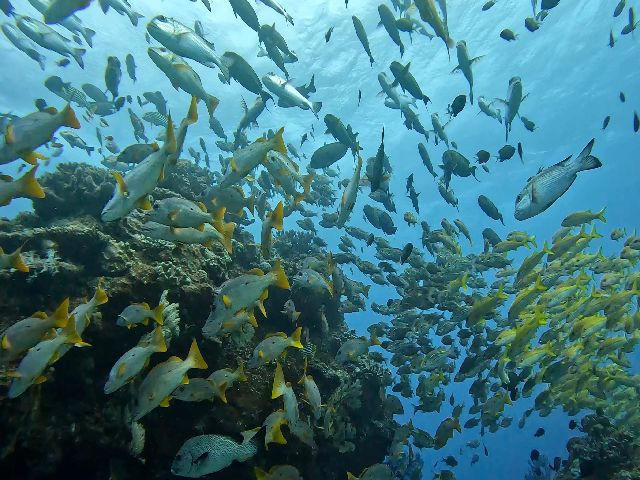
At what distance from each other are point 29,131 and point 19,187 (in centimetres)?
57

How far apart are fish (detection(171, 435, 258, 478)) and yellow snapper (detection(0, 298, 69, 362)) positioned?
1553 mm

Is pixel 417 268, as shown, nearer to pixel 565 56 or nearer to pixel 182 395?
pixel 182 395

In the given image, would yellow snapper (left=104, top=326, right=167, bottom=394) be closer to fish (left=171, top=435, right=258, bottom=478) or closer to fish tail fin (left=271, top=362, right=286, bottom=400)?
fish (left=171, top=435, right=258, bottom=478)

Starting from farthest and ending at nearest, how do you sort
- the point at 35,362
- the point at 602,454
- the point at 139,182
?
the point at 602,454
the point at 139,182
the point at 35,362

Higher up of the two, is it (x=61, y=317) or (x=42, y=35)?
(x=42, y=35)

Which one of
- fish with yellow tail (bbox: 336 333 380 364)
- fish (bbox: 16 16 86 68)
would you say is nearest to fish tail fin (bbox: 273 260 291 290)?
fish with yellow tail (bbox: 336 333 380 364)

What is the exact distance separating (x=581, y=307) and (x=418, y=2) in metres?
7.43

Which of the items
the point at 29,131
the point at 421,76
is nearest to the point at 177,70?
the point at 29,131

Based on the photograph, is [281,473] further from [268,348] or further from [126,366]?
[126,366]

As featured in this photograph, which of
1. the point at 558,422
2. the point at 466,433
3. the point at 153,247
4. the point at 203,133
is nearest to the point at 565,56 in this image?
the point at 203,133

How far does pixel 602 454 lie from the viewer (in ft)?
30.3

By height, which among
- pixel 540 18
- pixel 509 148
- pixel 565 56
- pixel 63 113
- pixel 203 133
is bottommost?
pixel 63 113

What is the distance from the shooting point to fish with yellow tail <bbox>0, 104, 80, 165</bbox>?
12.2 feet

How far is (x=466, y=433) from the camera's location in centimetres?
6556
